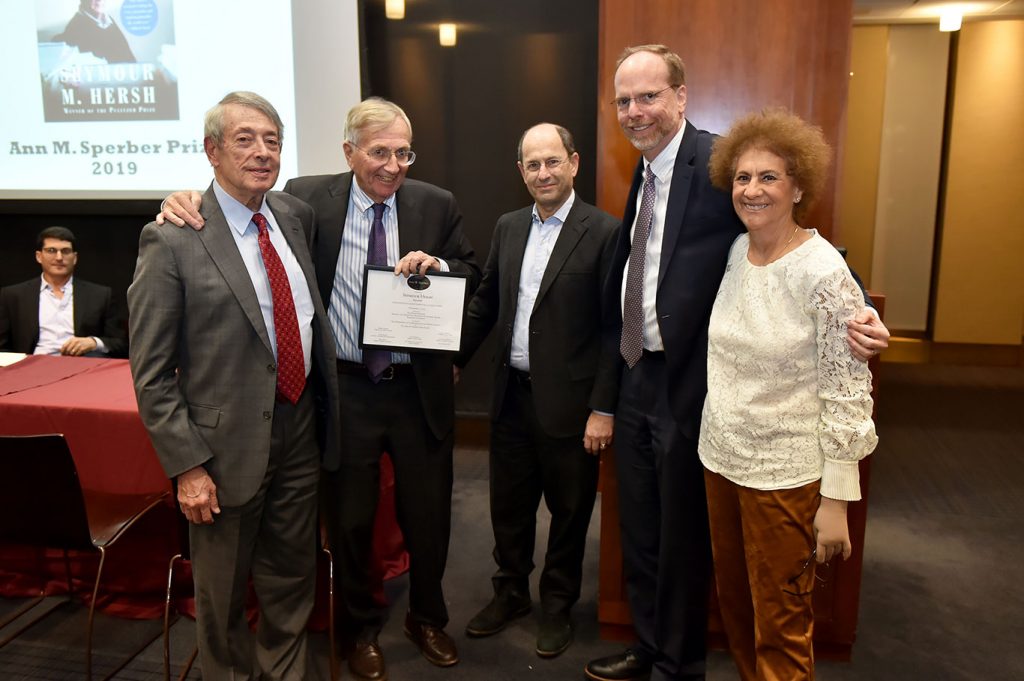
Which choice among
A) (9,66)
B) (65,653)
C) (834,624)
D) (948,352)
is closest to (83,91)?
(9,66)

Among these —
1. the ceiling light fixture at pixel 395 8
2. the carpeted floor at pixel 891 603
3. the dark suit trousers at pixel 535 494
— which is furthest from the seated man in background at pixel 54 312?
the dark suit trousers at pixel 535 494

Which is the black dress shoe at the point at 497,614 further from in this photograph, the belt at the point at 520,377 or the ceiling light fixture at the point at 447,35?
the ceiling light fixture at the point at 447,35

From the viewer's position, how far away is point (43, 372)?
10.3 ft

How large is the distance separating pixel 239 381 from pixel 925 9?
281 inches

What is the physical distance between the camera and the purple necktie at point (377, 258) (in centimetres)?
227

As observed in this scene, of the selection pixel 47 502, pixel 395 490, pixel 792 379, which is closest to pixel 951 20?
pixel 792 379

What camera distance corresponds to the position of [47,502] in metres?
2.25

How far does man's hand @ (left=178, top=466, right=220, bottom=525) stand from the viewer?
1.90m

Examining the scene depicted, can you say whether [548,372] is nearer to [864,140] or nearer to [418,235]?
[418,235]

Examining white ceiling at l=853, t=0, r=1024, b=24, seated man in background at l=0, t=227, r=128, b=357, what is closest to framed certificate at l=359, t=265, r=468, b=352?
seated man in background at l=0, t=227, r=128, b=357

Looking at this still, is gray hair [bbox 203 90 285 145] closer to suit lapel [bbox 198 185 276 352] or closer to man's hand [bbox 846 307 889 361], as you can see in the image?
suit lapel [bbox 198 185 276 352]

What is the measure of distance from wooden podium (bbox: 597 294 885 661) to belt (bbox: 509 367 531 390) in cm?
35

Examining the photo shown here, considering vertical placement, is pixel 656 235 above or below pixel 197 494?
above

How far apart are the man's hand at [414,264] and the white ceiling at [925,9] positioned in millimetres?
5737
